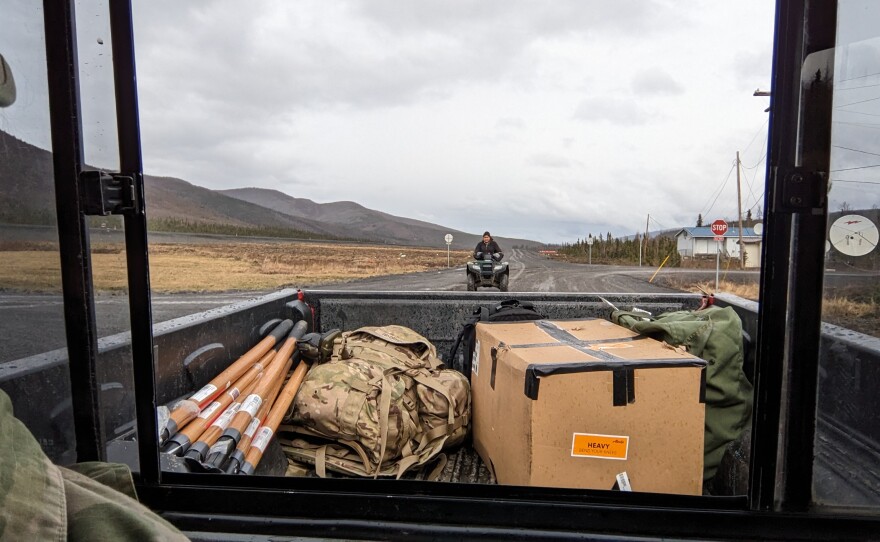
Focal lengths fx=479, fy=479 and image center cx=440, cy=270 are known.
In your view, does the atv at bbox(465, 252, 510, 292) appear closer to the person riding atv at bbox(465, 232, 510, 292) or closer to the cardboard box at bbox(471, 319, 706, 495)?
the person riding atv at bbox(465, 232, 510, 292)

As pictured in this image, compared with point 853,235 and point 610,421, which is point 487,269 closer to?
point 610,421

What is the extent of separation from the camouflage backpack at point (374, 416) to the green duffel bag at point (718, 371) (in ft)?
3.37

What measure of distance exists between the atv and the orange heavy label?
11181 mm

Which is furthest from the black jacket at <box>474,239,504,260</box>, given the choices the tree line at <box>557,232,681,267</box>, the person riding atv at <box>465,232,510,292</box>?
the tree line at <box>557,232,681,267</box>

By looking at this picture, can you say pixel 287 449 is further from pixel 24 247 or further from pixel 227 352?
pixel 24 247

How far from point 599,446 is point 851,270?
972 millimetres

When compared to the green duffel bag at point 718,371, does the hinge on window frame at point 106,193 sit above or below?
above

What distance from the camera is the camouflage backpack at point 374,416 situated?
2.13 meters

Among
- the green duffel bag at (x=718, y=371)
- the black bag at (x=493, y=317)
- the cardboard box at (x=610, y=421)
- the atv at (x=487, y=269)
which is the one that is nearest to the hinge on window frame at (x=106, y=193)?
the cardboard box at (x=610, y=421)

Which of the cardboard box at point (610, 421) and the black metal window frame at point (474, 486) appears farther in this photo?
the cardboard box at point (610, 421)

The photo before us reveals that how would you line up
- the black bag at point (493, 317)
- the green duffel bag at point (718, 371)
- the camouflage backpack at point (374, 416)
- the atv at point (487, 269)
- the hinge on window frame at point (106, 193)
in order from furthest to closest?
the atv at point (487, 269) → the black bag at point (493, 317) → the camouflage backpack at point (374, 416) → the green duffel bag at point (718, 371) → the hinge on window frame at point (106, 193)

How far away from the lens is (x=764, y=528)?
0.95 metres

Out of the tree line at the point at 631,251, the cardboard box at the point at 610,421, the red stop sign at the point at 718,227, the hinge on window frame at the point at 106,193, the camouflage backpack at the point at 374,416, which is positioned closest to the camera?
the hinge on window frame at the point at 106,193

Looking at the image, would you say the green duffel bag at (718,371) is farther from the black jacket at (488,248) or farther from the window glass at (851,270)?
the black jacket at (488,248)
